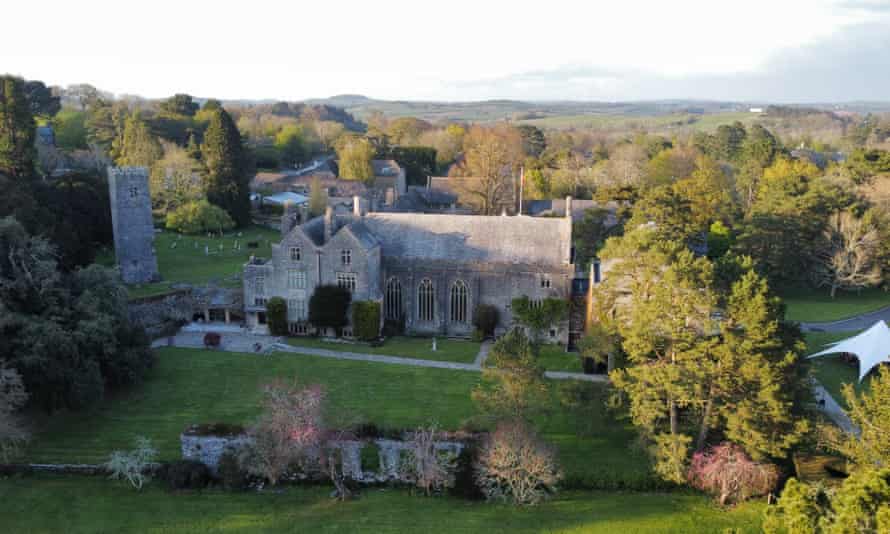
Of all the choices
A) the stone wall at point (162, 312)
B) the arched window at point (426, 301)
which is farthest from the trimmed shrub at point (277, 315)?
the arched window at point (426, 301)

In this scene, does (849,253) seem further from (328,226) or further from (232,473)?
(232,473)

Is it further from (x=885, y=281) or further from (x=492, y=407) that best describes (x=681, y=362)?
(x=885, y=281)

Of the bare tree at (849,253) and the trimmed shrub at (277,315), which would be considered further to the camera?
the bare tree at (849,253)

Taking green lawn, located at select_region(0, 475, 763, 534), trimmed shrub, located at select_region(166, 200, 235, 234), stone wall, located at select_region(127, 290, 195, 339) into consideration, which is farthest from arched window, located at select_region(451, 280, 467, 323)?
trimmed shrub, located at select_region(166, 200, 235, 234)

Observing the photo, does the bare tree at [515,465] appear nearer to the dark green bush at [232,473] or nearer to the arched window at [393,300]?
the dark green bush at [232,473]

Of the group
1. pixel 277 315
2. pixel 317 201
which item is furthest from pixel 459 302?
pixel 317 201

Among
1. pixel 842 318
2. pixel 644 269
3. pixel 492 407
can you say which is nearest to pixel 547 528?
pixel 492 407
